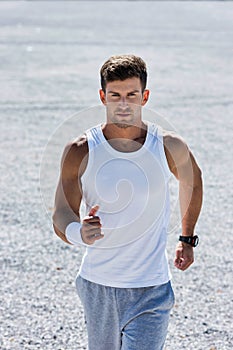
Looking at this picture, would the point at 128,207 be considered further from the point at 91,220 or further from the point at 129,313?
the point at 129,313

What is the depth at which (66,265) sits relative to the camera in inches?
214

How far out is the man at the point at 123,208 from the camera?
8.92 feet

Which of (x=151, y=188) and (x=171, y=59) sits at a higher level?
(x=151, y=188)

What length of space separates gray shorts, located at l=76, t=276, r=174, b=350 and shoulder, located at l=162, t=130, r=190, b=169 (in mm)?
487

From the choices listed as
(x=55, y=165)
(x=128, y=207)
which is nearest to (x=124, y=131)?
(x=128, y=207)

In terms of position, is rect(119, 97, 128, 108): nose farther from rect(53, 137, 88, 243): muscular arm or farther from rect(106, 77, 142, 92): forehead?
rect(53, 137, 88, 243): muscular arm

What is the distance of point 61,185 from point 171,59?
15045 mm

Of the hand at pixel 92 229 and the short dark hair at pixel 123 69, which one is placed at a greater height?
the short dark hair at pixel 123 69

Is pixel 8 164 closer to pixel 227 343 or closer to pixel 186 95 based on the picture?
pixel 227 343

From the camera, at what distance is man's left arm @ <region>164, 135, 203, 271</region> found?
9.34 feet

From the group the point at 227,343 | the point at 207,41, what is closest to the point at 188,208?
the point at 227,343

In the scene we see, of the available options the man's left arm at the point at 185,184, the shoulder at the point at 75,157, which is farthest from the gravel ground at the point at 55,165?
the man's left arm at the point at 185,184

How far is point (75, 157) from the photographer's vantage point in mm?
2762

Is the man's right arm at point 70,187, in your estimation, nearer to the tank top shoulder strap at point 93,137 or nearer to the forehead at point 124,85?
the tank top shoulder strap at point 93,137
